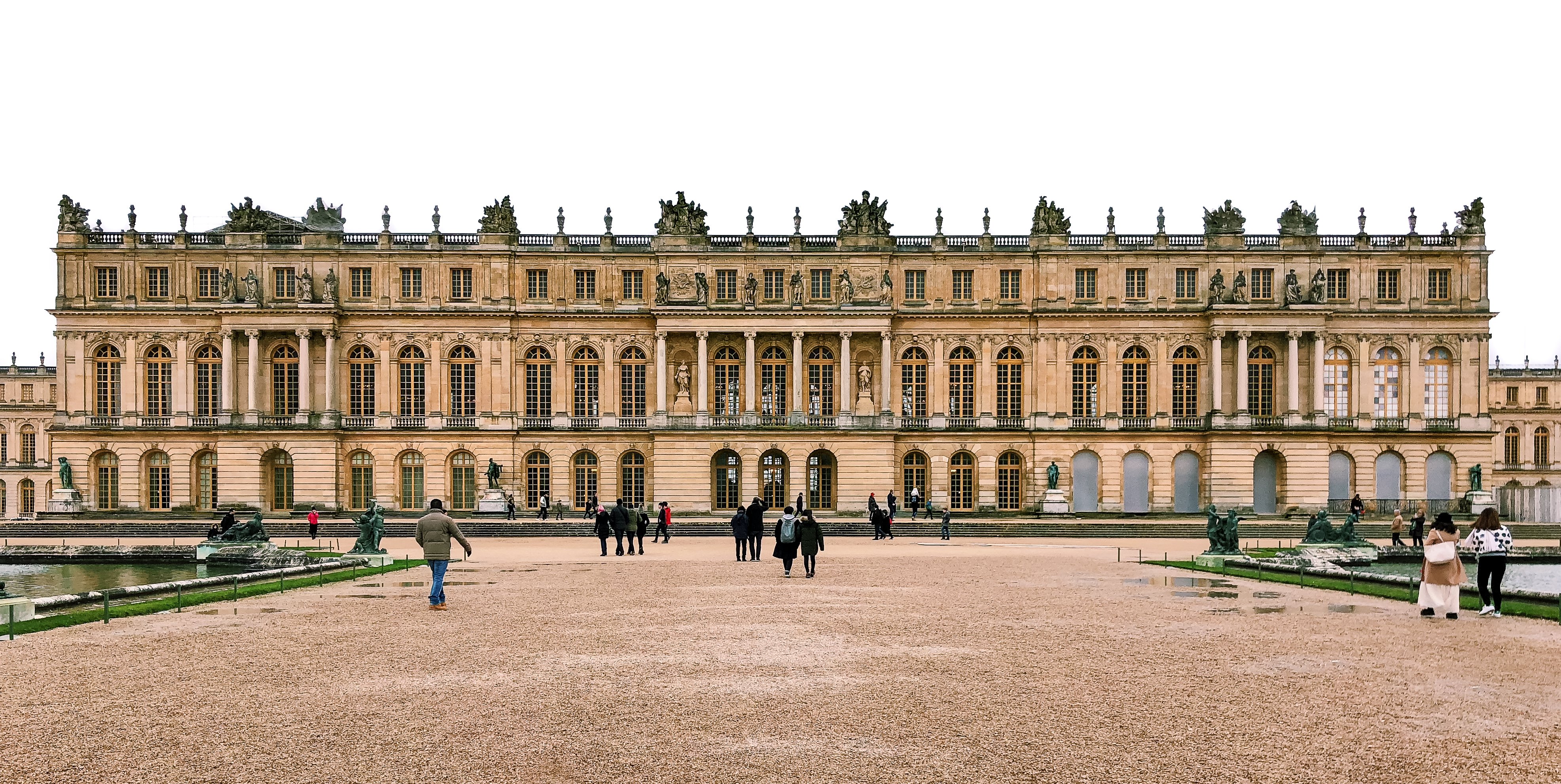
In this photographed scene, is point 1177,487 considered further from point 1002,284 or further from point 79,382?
point 79,382

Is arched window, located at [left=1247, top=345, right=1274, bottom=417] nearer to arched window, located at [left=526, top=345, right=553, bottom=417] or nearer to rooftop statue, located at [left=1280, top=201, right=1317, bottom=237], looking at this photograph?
rooftop statue, located at [left=1280, top=201, right=1317, bottom=237]

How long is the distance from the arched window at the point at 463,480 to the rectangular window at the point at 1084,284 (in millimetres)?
29102

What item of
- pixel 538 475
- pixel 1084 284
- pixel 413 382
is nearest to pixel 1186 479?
pixel 1084 284

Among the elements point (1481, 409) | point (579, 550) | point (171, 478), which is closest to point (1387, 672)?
point (579, 550)

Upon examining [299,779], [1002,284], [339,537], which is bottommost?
[339,537]

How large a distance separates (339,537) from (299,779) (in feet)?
121

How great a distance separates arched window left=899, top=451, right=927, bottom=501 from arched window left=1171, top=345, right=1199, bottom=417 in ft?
38.6

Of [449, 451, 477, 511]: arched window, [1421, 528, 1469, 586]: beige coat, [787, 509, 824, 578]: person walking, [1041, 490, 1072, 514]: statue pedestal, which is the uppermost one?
[1421, 528, 1469, 586]: beige coat

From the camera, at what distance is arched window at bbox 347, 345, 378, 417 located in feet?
194

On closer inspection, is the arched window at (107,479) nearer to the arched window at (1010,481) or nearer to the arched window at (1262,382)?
the arched window at (1010,481)

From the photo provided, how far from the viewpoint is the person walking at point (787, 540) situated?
87.0 feet

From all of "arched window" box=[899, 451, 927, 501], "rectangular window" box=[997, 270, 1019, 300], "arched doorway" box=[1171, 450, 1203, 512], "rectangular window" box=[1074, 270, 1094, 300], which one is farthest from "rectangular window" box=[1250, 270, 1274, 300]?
"arched window" box=[899, 451, 927, 501]

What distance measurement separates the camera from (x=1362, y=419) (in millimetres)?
58062

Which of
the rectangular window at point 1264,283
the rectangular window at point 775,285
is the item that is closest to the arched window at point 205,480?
the rectangular window at point 775,285
